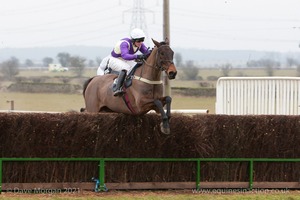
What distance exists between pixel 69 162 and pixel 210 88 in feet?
85.8

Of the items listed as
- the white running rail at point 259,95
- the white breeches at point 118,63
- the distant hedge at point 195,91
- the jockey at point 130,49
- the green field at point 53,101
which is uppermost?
the jockey at point 130,49

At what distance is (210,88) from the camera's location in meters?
34.8

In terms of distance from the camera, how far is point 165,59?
957 cm

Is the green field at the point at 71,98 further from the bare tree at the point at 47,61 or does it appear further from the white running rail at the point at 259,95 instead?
the white running rail at the point at 259,95

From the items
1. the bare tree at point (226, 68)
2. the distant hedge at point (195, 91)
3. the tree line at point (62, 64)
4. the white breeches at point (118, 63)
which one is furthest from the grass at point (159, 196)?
the distant hedge at point (195, 91)

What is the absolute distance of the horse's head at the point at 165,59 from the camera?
9.37 meters

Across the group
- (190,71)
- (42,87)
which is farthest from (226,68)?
(42,87)

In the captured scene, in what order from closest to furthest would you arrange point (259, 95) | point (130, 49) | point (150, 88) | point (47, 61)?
point (150, 88) → point (130, 49) → point (259, 95) → point (47, 61)

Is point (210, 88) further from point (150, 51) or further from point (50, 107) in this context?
point (150, 51)

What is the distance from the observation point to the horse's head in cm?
937

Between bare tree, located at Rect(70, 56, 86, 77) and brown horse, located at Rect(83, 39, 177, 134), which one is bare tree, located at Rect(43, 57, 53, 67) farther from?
brown horse, located at Rect(83, 39, 177, 134)

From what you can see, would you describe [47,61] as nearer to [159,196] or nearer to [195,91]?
[195,91]

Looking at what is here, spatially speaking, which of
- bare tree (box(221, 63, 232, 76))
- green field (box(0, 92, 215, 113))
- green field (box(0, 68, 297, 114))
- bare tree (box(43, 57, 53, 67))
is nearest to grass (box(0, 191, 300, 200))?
green field (box(0, 68, 297, 114))

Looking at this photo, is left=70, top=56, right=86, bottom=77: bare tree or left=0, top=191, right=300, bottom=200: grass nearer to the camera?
left=0, top=191, right=300, bottom=200: grass
